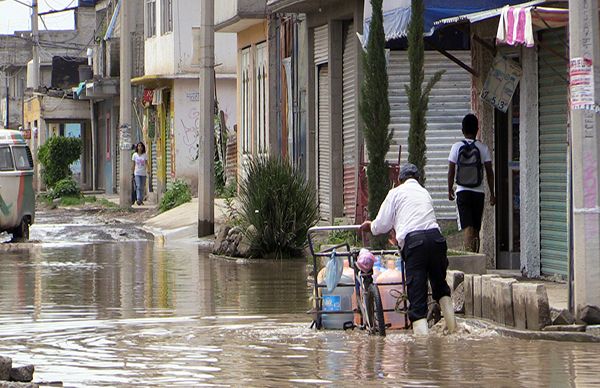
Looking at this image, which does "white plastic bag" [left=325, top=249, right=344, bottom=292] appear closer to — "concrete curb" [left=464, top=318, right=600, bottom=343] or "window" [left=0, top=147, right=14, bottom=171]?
"concrete curb" [left=464, top=318, right=600, bottom=343]

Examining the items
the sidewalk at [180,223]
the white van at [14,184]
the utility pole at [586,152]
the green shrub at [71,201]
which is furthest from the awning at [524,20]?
the green shrub at [71,201]

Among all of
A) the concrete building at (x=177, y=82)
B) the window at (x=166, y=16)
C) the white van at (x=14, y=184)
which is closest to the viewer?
the white van at (x=14, y=184)

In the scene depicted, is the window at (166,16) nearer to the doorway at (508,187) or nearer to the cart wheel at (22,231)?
the cart wheel at (22,231)

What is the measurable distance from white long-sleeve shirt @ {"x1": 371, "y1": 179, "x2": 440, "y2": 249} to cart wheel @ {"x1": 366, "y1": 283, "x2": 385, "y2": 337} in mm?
562

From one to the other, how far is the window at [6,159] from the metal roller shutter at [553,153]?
521 inches

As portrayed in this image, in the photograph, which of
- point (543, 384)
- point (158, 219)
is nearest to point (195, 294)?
point (543, 384)

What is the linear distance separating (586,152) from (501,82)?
5.77m

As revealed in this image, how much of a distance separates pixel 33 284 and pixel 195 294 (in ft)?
8.58

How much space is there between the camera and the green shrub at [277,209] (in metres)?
22.5

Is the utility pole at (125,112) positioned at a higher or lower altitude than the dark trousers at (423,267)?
higher

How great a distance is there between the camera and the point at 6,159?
90.1 feet

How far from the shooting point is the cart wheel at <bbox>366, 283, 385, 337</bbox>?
1211cm

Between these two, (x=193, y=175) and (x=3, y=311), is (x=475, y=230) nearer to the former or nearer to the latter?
(x=3, y=311)

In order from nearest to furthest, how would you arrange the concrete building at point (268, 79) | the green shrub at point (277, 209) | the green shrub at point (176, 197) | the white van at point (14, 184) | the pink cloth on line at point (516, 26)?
the pink cloth on line at point (516, 26), the green shrub at point (277, 209), the white van at point (14, 184), the concrete building at point (268, 79), the green shrub at point (176, 197)
